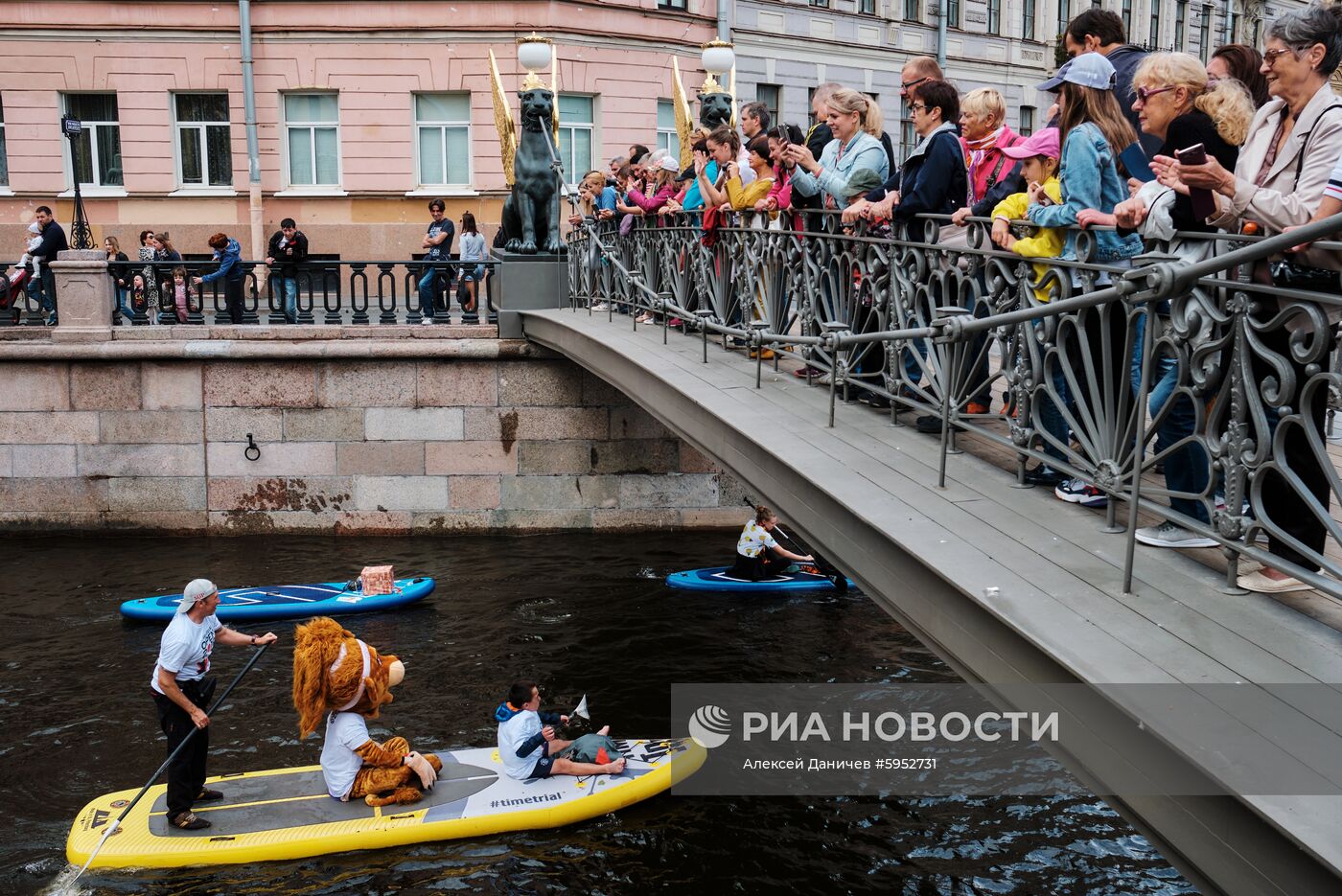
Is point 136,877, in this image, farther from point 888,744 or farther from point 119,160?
point 119,160

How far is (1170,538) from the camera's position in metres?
4.73

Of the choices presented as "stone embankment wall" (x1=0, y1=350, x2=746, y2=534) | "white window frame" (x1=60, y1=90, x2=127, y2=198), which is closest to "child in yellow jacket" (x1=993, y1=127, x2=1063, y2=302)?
"stone embankment wall" (x1=0, y1=350, x2=746, y2=534)

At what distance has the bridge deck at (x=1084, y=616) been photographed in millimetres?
3281

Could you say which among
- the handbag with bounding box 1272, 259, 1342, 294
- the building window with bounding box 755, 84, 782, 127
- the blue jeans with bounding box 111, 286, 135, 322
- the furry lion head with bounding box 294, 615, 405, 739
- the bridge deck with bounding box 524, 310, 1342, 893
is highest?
the building window with bounding box 755, 84, 782, 127

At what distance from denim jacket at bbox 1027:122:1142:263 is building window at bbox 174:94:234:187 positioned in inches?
806

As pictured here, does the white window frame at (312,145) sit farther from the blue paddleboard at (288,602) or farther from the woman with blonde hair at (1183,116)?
the woman with blonde hair at (1183,116)

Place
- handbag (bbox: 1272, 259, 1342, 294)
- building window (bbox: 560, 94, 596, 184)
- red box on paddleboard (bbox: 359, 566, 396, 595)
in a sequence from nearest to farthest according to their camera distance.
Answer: handbag (bbox: 1272, 259, 1342, 294) < red box on paddleboard (bbox: 359, 566, 396, 595) < building window (bbox: 560, 94, 596, 184)

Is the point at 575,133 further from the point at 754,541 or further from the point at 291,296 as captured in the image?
the point at 754,541

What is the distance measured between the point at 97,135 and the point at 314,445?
1108cm

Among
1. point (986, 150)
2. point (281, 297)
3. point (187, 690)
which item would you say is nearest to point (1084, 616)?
point (986, 150)

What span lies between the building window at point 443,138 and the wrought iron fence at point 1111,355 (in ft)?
50.0

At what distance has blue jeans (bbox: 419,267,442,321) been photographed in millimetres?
16062

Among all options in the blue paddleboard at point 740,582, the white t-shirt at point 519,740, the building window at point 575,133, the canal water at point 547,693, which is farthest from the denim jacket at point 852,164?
the building window at point 575,133

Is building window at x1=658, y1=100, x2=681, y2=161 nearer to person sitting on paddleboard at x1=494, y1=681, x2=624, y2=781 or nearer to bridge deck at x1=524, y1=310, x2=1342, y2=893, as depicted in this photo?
person sitting on paddleboard at x1=494, y1=681, x2=624, y2=781
